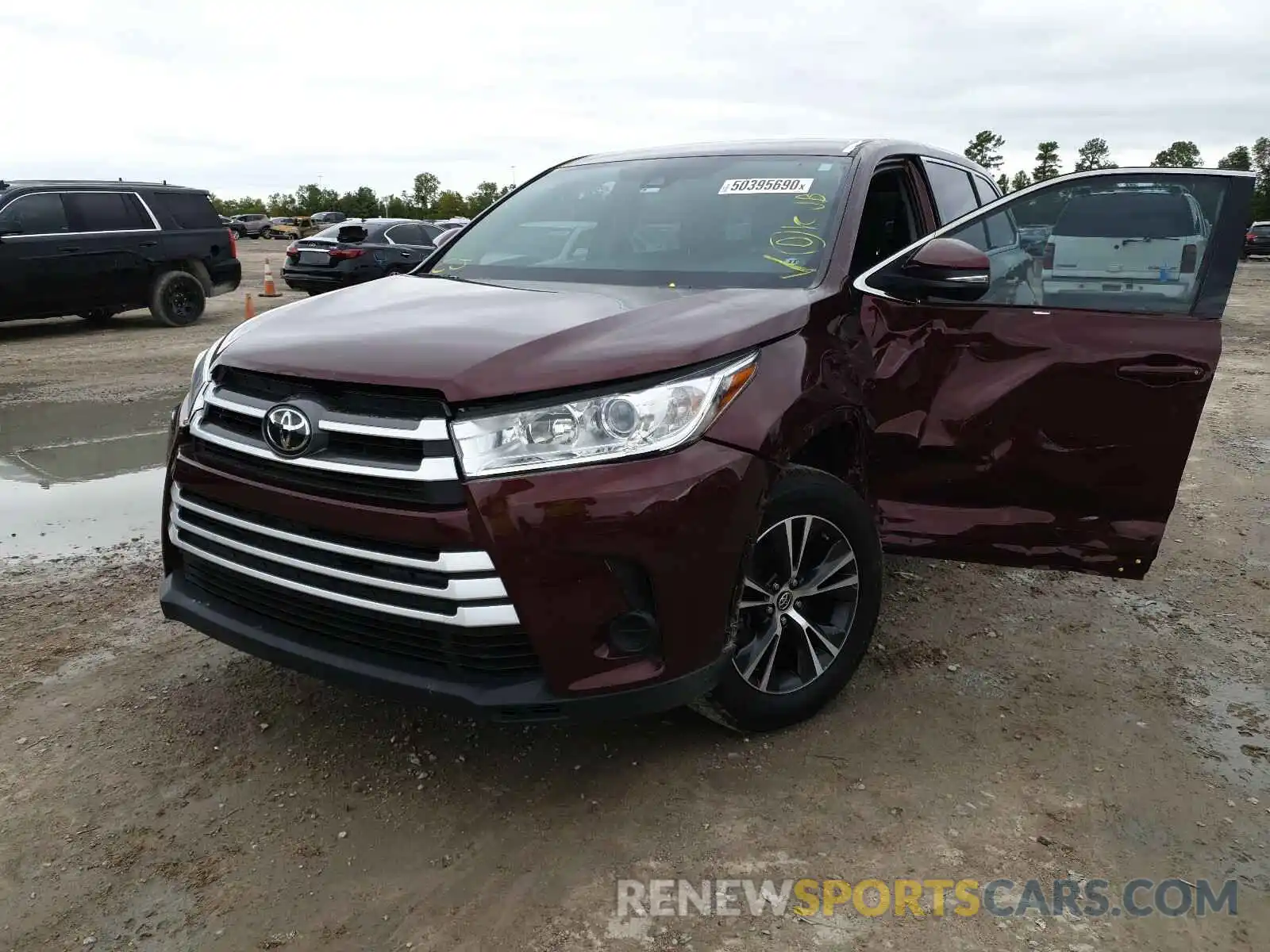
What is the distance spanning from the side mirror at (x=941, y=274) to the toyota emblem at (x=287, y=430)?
1.90 m

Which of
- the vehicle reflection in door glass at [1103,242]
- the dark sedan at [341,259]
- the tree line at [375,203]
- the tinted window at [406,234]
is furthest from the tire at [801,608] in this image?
the tree line at [375,203]

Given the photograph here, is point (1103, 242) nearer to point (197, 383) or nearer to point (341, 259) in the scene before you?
point (197, 383)

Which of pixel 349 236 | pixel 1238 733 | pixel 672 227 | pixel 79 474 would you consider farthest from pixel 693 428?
pixel 349 236

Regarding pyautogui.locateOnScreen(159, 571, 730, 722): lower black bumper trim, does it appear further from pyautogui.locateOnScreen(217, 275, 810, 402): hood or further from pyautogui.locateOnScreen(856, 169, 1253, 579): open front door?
pyautogui.locateOnScreen(856, 169, 1253, 579): open front door

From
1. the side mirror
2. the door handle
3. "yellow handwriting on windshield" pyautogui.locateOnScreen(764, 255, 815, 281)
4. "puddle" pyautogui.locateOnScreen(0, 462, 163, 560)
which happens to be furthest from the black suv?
the door handle

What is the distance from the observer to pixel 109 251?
1222cm

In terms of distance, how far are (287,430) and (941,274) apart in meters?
2.05

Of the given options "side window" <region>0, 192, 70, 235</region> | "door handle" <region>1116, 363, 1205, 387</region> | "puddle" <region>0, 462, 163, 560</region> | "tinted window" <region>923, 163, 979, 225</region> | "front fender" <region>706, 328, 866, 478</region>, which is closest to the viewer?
"front fender" <region>706, 328, 866, 478</region>

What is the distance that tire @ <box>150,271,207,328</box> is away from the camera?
509 inches

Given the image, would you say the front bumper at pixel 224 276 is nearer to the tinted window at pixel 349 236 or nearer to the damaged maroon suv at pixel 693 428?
the tinted window at pixel 349 236

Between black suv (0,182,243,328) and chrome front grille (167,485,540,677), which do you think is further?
black suv (0,182,243,328)

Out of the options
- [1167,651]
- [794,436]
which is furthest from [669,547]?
[1167,651]

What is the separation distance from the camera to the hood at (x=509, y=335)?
2434mm

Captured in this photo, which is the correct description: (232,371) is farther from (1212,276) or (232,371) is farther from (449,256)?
(1212,276)
